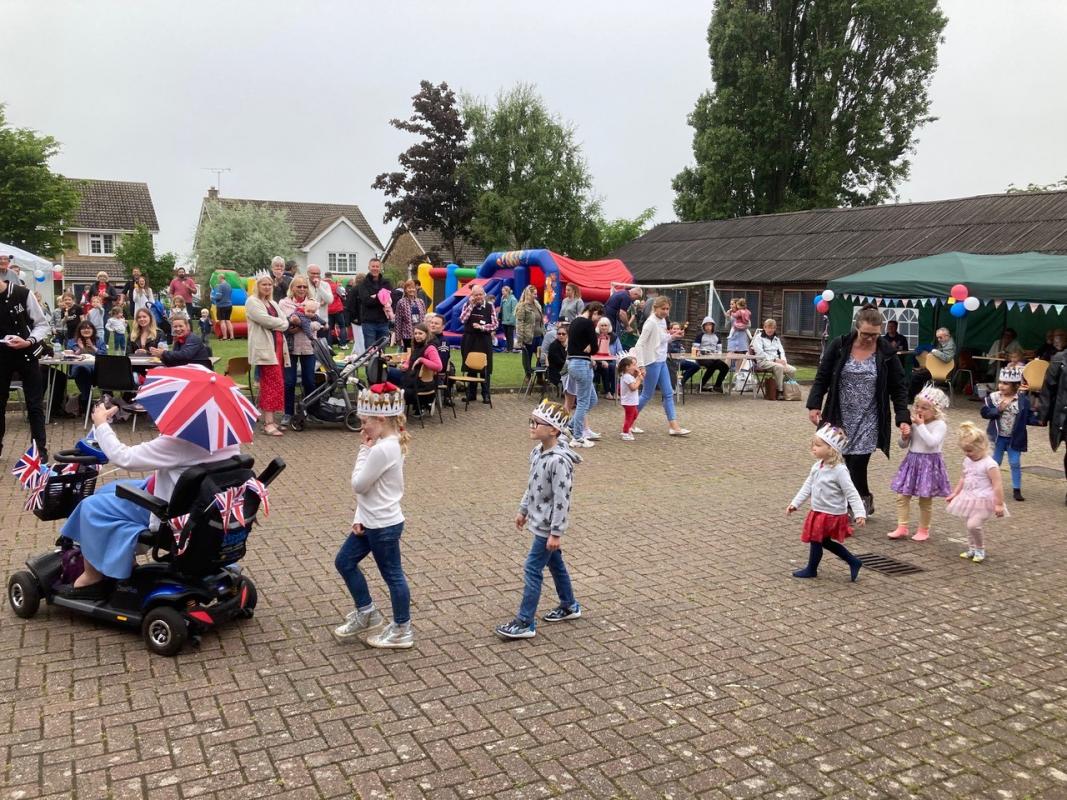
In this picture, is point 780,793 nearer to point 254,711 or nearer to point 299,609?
point 254,711

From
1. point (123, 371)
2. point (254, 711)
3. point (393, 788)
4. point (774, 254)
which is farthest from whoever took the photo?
point (774, 254)

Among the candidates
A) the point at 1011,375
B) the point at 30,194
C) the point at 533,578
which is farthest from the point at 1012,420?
the point at 30,194

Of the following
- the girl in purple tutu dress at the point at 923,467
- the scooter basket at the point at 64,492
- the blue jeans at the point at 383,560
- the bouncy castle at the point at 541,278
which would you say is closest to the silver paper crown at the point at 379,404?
the blue jeans at the point at 383,560

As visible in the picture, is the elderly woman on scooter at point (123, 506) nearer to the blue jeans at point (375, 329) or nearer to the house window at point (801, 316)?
the blue jeans at point (375, 329)

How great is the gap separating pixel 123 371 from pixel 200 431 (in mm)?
7583

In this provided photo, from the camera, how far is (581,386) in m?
11.8

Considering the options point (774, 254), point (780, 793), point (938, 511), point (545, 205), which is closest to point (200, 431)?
point (780, 793)

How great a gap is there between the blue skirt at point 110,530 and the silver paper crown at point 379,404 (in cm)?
136

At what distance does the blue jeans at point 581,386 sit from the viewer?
11.7 meters

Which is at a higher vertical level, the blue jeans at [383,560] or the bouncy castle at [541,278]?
the bouncy castle at [541,278]

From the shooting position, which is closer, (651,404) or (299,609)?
(299,609)

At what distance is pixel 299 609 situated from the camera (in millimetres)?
5602

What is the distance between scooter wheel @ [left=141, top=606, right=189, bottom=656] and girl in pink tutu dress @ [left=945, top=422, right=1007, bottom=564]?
18.8 ft

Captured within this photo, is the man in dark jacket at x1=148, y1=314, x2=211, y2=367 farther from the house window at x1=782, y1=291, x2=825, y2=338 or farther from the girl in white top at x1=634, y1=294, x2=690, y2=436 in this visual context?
the house window at x1=782, y1=291, x2=825, y2=338
